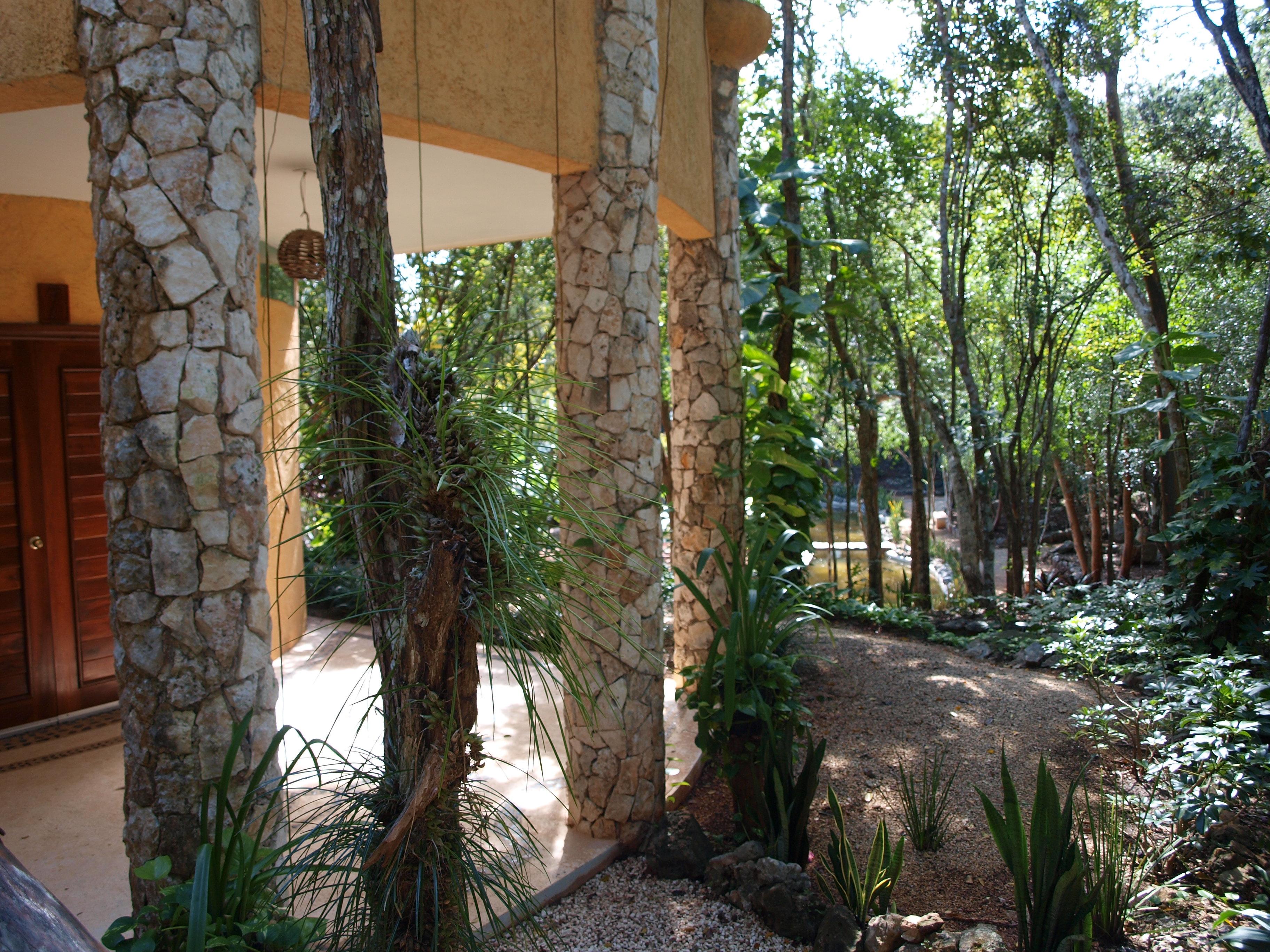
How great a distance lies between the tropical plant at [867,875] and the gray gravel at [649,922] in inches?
9.5

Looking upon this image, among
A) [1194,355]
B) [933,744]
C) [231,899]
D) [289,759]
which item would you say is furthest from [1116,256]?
[231,899]

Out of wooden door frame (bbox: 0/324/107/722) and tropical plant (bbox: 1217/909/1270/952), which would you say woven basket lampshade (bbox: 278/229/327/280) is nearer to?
wooden door frame (bbox: 0/324/107/722)

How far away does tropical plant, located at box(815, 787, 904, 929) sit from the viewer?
8.80ft

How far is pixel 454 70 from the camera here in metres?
3.05

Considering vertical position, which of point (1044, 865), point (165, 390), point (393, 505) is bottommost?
point (1044, 865)

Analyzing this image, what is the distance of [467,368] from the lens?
1.57m

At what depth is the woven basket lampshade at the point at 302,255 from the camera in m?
4.73

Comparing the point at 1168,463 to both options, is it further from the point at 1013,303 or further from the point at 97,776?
the point at 97,776

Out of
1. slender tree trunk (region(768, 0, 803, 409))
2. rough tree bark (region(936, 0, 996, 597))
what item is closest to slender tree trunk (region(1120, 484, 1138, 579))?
rough tree bark (region(936, 0, 996, 597))

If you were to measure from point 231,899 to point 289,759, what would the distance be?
220 cm

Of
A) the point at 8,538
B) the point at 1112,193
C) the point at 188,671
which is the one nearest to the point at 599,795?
the point at 188,671

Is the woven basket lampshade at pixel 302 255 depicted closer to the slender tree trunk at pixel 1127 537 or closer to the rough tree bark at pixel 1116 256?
the rough tree bark at pixel 1116 256

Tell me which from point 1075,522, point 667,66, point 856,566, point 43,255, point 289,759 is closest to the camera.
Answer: point 289,759

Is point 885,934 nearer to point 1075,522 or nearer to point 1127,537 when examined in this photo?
point 1127,537
